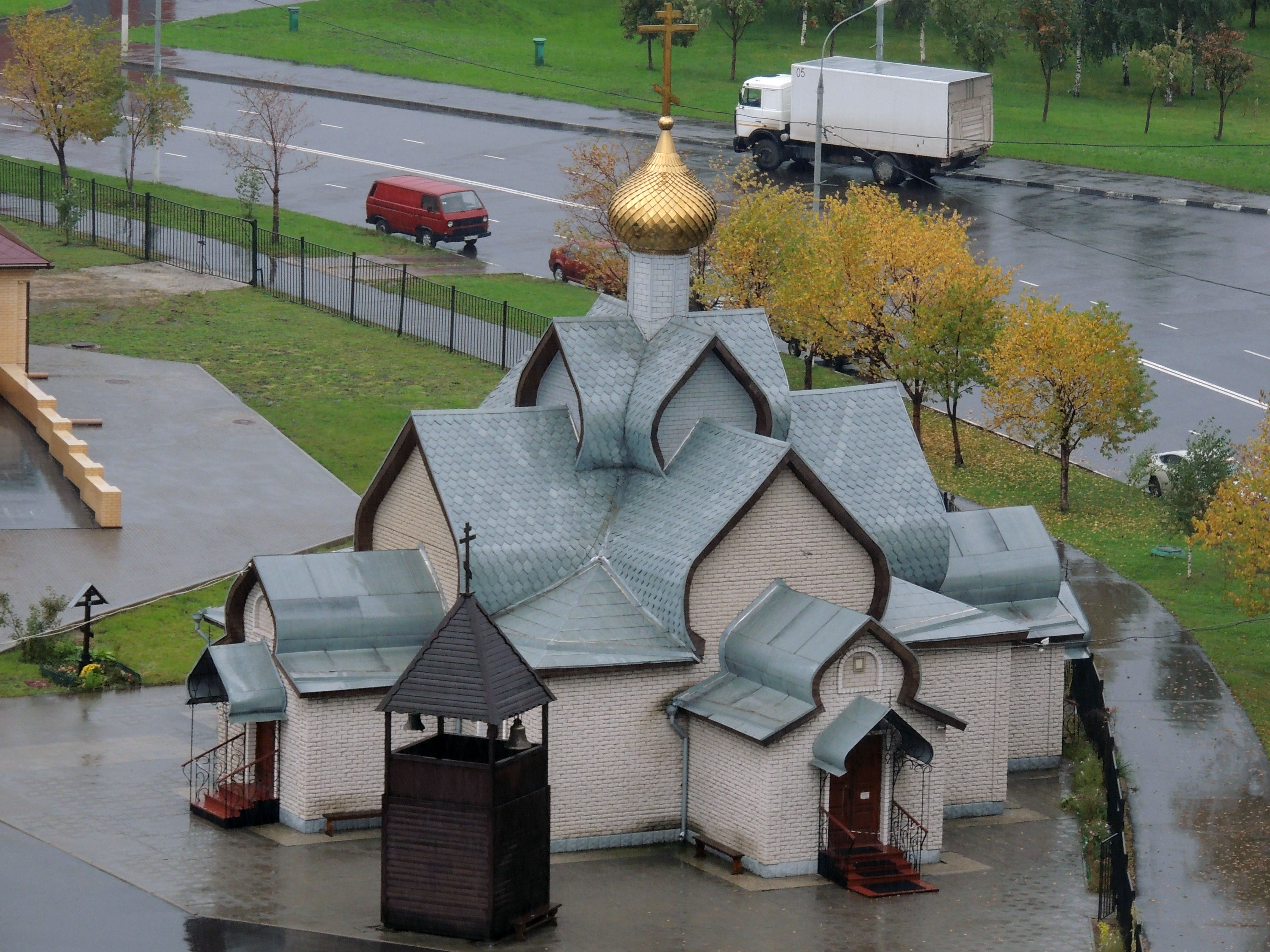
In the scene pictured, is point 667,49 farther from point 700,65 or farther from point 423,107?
point 700,65

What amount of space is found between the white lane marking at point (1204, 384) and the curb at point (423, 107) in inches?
939

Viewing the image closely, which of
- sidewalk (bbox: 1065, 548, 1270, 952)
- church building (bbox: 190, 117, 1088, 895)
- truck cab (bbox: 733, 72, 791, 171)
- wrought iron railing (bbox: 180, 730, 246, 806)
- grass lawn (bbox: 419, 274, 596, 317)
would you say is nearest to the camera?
sidewalk (bbox: 1065, 548, 1270, 952)

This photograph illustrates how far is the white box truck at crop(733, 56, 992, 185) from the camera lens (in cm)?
6769

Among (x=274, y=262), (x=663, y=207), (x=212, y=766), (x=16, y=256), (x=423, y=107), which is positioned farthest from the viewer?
(x=423, y=107)

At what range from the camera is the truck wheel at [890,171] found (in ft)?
223

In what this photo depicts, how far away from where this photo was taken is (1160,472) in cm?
4400

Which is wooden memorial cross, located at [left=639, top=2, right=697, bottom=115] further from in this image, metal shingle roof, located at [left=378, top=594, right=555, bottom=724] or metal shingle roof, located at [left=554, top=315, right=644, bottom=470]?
metal shingle roof, located at [left=378, top=594, right=555, bottom=724]

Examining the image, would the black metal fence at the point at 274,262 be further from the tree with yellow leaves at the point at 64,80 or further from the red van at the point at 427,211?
the red van at the point at 427,211

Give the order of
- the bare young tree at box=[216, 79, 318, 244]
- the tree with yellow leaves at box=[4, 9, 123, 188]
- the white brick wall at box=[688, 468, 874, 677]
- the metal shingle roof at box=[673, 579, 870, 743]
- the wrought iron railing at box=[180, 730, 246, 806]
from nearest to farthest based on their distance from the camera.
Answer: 1. the metal shingle roof at box=[673, 579, 870, 743]
2. the white brick wall at box=[688, 468, 874, 677]
3. the wrought iron railing at box=[180, 730, 246, 806]
4. the tree with yellow leaves at box=[4, 9, 123, 188]
5. the bare young tree at box=[216, 79, 318, 244]

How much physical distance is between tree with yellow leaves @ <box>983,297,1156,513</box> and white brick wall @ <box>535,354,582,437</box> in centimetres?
1489

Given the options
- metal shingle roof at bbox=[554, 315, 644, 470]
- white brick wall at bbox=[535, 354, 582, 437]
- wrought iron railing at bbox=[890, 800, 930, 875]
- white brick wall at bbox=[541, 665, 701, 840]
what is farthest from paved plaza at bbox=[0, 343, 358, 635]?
wrought iron railing at bbox=[890, 800, 930, 875]

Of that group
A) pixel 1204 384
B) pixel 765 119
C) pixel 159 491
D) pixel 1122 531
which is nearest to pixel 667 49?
pixel 159 491

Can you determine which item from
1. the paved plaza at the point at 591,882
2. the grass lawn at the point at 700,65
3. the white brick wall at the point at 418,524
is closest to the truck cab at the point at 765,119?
the grass lawn at the point at 700,65

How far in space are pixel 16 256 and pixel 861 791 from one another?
81.7ft
